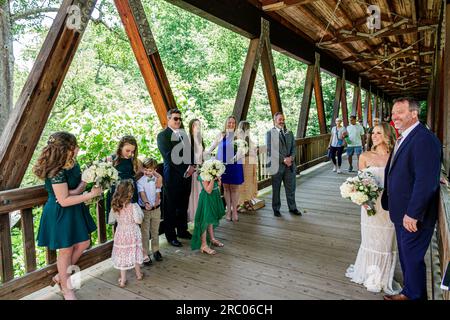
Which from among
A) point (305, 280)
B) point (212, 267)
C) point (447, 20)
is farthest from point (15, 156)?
point (447, 20)

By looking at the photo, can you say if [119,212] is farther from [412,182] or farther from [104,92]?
[104,92]

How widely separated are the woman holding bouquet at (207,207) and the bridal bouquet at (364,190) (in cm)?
137

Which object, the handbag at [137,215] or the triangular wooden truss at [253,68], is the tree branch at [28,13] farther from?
the handbag at [137,215]

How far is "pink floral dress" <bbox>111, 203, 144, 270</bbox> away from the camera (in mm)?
A: 2727

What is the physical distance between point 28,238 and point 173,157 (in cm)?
157

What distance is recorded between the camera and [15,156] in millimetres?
2352

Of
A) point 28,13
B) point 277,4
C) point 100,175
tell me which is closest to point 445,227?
point 100,175

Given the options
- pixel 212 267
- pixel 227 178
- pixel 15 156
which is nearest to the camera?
pixel 15 156

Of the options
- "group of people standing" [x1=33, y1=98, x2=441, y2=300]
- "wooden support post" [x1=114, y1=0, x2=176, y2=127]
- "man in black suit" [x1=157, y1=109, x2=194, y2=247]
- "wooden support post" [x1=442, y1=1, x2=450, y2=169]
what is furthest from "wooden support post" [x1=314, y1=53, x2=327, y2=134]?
"man in black suit" [x1=157, y1=109, x2=194, y2=247]

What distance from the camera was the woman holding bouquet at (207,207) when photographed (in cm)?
339

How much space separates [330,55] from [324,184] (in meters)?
5.08

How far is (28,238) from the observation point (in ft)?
8.07

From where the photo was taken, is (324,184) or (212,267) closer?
(212,267)

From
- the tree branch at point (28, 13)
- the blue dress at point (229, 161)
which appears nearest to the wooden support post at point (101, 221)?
the blue dress at point (229, 161)
